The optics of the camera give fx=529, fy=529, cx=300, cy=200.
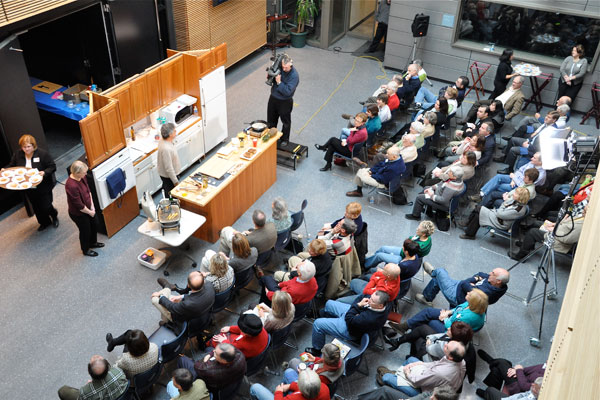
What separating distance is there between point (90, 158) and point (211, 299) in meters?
2.83

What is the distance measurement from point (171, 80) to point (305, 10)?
19.8ft

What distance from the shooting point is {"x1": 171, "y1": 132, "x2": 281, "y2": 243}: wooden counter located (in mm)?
7570

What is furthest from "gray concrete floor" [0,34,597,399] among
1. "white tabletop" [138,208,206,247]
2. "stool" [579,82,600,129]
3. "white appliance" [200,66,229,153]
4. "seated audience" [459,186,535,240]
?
"stool" [579,82,600,129]

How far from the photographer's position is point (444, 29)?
12.2 metres

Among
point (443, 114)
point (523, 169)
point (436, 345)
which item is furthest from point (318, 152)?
point (436, 345)

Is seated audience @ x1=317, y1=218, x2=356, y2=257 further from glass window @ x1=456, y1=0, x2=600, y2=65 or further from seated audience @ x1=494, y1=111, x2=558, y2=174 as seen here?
glass window @ x1=456, y1=0, x2=600, y2=65

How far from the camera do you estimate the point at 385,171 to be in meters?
8.30

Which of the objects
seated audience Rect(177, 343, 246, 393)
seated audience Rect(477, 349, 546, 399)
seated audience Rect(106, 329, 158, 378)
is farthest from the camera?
seated audience Rect(477, 349, 546, 399)

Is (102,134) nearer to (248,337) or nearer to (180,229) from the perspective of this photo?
(180,229)

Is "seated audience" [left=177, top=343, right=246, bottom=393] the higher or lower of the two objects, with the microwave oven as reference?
lower

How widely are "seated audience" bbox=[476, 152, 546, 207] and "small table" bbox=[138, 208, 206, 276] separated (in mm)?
4445

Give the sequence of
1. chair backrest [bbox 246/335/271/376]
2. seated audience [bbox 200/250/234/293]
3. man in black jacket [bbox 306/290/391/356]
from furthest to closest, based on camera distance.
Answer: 1. seated audience [bbox 200/250/234/293]
2. man in black jacket [bbox 306/290/391/356]
3. chair backrest [bbox 246/335/271/376]

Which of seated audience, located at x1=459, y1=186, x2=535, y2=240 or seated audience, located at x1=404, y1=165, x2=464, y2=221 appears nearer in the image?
seated audience, located at x1=459, y1=186, x2=535, y2=240

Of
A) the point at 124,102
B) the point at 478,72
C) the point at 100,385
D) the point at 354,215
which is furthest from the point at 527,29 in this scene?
the point at 100,385
